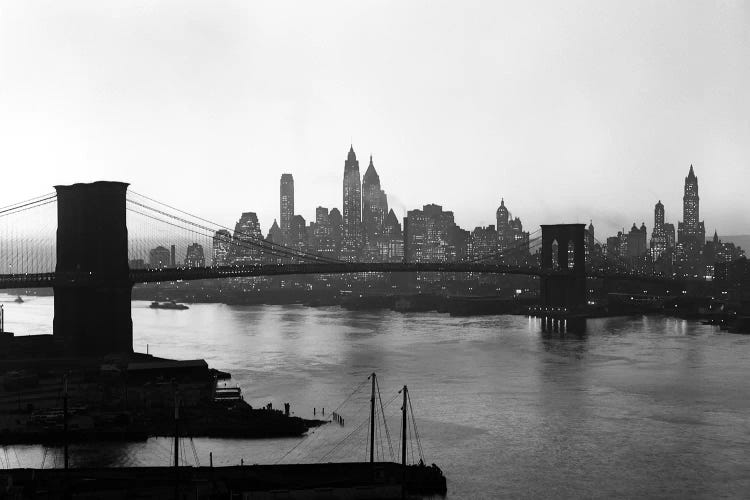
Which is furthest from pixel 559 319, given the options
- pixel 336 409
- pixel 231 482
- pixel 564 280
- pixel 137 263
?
pixel 231 482

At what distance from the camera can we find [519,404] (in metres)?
35.8

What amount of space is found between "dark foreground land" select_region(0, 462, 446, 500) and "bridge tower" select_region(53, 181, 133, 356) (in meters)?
21.0

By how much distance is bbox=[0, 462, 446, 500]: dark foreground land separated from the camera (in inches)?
821

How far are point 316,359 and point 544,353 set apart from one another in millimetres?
14115

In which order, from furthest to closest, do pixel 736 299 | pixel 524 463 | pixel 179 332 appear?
pixel 736 299, pixel 179 332, pixel 524 463

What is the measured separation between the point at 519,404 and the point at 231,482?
1641cm

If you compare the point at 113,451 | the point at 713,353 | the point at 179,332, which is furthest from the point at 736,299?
the point at 113,451

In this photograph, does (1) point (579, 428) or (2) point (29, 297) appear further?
(2) point (29, 297)

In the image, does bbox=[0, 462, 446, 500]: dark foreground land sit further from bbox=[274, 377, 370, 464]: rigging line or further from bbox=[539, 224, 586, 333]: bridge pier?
bbox=[539, 224, 586, 333]: bridge pier

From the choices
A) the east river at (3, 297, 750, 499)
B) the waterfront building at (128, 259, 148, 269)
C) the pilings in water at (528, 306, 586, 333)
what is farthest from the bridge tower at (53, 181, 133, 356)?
the pilings in water at (528, 306, 586, 333)

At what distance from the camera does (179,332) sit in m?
73.7

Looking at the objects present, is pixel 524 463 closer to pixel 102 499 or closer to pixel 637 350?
pixel 102 499

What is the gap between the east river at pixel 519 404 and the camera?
2555 cm

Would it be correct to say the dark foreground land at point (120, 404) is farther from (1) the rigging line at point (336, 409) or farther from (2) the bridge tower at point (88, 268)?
(2) the bridge tower at point (88, 268)
